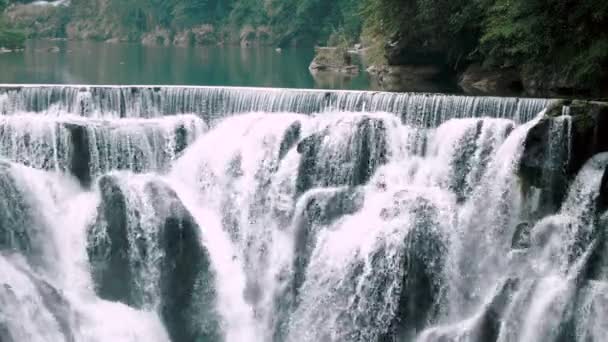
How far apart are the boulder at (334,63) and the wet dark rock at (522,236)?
80.2ft

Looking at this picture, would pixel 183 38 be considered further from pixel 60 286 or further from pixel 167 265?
pixel 60 286

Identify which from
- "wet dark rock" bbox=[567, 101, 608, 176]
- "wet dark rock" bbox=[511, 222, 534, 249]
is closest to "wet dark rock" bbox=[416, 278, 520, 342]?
"wet dark rock" bbox=[511, 222, 534, 249]

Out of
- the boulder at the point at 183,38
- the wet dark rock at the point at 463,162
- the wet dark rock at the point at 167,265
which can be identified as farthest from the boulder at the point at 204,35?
the wet dark rock at the point at 463,162

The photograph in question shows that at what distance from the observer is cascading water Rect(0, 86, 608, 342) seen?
14188mm

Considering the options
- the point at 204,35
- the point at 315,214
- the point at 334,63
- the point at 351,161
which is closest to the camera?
the point at 315,214

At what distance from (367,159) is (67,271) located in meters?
6.79

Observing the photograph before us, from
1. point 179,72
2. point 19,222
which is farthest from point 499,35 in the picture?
point 179,72

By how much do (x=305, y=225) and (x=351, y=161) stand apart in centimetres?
183

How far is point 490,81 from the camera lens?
24.5 m

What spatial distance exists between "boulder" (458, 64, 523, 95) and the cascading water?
5880 millimetres

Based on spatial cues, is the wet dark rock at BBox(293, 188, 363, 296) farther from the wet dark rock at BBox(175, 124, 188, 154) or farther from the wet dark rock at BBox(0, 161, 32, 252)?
the wet dark rock at BBox(0, 161, 32, 252)

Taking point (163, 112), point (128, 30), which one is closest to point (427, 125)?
point (163, 112)

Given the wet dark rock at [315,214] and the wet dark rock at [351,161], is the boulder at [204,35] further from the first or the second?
the wet dark rock at [315,214]

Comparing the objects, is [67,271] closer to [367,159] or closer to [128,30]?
[367,159]
